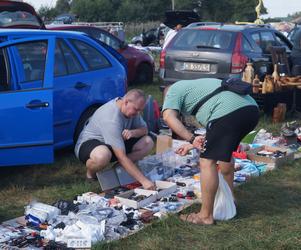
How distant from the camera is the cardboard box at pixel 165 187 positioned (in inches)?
209

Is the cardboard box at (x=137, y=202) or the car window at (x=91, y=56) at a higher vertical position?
the car window at (x=91, y=56)

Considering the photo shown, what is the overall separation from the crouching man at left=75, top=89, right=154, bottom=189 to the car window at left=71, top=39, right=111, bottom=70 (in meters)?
1.34

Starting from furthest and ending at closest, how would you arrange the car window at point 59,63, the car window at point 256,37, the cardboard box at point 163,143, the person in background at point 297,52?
the person in background at point 297,52 < the car window at point 256,37 < the cardboard box at point 163,143 < the car window at point 59,63

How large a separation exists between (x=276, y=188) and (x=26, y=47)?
3.08m

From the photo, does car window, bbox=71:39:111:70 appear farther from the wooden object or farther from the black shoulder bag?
the wooden object

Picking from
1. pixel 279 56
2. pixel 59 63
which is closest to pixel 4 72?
pixel 59 63

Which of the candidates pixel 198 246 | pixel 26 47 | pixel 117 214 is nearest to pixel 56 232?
pixel 117 214

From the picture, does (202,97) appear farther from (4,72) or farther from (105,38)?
(105,38)

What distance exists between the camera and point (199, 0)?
70.9 m

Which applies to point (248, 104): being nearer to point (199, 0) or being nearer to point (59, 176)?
point (59, 176)

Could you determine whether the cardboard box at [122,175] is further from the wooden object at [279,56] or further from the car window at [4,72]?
the wooden object at [279,56]

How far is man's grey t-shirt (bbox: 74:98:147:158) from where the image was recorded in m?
5.30

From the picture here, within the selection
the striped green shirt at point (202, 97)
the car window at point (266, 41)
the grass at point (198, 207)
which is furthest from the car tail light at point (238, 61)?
the striped green shirt at point (202, 97)

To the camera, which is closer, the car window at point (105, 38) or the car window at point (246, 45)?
the car window at point (246, 45)
